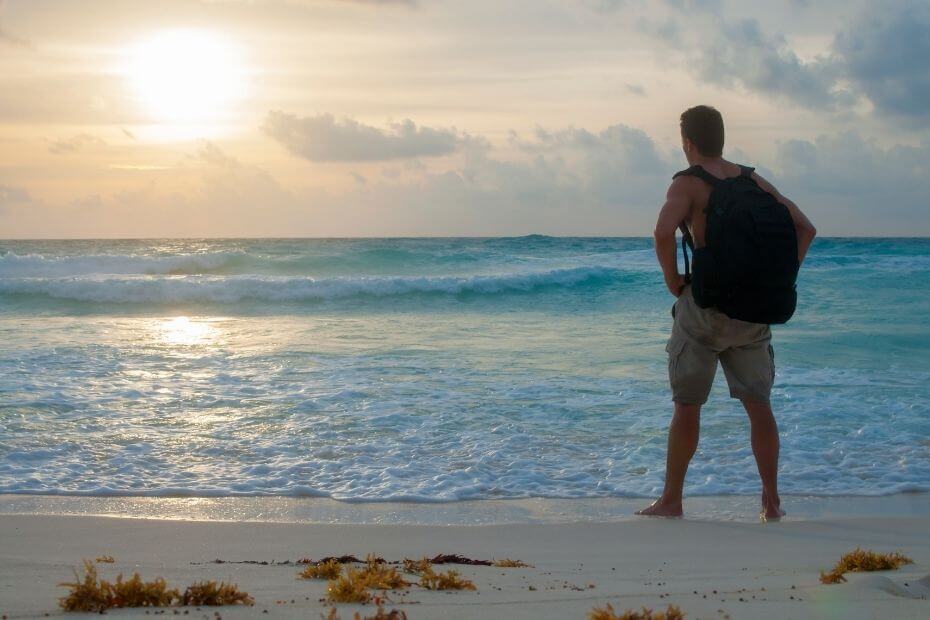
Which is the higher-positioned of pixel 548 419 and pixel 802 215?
pixel 802 215

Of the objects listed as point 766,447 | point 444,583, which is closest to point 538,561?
point 444,583

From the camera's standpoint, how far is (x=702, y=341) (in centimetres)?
399

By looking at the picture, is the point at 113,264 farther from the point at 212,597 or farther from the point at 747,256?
the point at 212,597

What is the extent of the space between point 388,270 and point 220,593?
26268mm

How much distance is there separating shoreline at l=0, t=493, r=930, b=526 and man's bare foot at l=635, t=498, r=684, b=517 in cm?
7

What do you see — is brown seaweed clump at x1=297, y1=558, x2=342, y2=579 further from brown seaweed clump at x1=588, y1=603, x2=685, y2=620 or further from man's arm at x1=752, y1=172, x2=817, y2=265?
man's arm at x1=752, y1=172, x2=817, y2=265

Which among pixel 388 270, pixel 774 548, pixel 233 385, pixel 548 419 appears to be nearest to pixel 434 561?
pixel 774 548

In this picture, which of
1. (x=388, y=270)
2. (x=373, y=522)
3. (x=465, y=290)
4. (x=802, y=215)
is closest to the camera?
(x=802, y=215)

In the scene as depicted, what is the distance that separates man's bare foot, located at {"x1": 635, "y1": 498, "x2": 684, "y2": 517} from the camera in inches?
166

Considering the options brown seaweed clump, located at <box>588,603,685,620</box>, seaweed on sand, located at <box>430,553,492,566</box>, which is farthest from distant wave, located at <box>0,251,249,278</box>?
brown seaweed clump, located at <box>588,603,685,620</box>

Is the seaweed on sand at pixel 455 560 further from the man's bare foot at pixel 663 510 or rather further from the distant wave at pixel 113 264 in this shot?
the distant wave at pixel 113 264

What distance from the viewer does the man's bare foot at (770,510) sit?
13.8ft

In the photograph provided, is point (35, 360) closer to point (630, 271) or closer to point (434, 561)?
point (434, 561)

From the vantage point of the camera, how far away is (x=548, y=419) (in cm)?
647
